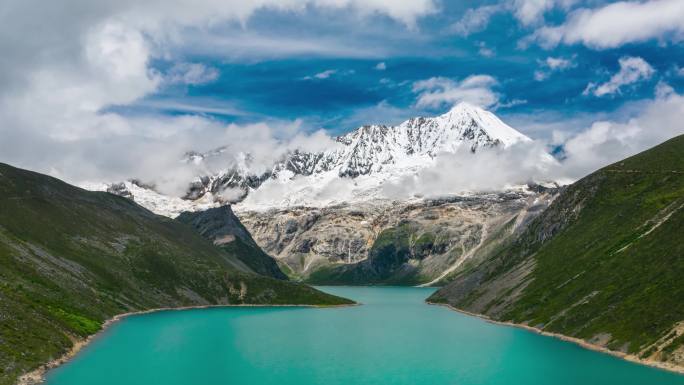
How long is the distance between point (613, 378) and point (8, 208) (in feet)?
586

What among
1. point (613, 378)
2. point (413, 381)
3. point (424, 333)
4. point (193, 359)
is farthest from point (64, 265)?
point (613, 378)

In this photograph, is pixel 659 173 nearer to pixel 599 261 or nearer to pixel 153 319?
pixel 599 261

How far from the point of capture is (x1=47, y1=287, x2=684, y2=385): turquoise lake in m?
93.6

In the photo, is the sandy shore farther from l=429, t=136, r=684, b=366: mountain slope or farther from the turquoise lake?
the turquoise lake

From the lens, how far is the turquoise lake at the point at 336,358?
93.6 m

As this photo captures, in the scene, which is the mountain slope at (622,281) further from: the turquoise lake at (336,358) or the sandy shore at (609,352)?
the turquoise lake at (336,358)

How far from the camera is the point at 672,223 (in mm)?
142625

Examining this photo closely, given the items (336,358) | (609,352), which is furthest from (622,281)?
(336,358)

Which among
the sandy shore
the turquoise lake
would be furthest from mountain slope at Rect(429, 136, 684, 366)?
the turquoise lake

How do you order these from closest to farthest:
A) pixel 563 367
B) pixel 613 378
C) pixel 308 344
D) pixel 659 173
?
pixel 613 378 → pixel 563 367 → pixel 308 344 → pixel 659 173

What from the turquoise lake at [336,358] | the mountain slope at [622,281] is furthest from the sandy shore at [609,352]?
the turquoise lake at [336,358]

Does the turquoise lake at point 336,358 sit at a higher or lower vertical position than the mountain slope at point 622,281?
lower

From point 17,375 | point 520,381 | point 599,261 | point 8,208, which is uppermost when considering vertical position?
point 8,208

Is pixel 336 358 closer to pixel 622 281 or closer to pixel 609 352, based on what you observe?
pixel 609 352
